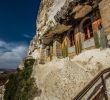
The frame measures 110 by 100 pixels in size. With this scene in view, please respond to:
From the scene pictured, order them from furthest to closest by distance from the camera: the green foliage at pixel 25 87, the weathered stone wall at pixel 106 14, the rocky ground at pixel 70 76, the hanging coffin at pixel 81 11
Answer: the hanging coffin at pixel 81 11 → the green foliage at pixel 25 87 → the weathered stone wall at pixel 106 14 → the rocky ground at pixel 70 76

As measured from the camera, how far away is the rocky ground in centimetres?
787

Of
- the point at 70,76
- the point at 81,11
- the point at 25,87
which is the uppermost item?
the point at 81,11

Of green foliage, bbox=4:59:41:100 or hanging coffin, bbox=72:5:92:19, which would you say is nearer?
green foliage, bbox=4:59:41:100

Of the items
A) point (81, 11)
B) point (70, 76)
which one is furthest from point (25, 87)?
point (81, 11)

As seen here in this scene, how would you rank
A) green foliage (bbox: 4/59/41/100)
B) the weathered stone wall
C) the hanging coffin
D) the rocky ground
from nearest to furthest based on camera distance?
the rocky ground < the weathered stone wall < green foliage (bbox: 4/59/41/100) < the hanging coffin

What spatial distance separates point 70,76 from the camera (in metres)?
8.45

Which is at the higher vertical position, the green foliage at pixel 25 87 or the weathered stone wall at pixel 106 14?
the weathered stone wall at pixel 106 14

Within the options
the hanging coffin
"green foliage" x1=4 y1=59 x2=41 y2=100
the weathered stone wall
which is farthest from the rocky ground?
the hanging coffin

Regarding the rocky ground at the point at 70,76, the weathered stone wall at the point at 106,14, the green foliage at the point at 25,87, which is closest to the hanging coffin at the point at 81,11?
the weathered stone wall at the point at 106,14

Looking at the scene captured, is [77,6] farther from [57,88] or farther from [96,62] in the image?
[57,88]

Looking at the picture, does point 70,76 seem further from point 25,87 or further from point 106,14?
point 25,87

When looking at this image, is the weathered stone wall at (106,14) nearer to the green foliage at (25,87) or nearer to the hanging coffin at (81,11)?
the hanging coffin at (81,11)

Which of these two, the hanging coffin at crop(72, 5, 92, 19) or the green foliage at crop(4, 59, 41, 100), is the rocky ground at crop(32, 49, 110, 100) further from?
the hanging coffin at crop(72, 5, 92, 19)

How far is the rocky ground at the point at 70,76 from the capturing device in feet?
25.8
